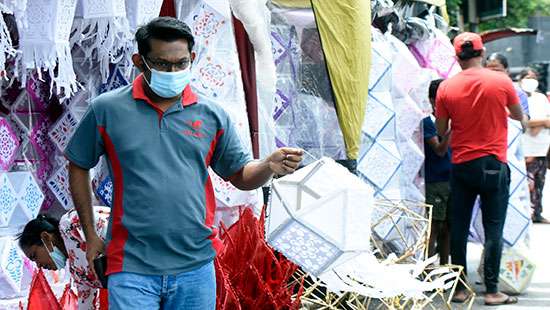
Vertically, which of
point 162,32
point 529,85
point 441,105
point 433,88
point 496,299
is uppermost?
point 162,32

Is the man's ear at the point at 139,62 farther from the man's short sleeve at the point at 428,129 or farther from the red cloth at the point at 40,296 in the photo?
the man's short sleeve at the point at 428,129

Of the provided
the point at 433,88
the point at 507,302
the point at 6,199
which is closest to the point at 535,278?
the point at 507,302

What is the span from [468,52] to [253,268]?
276 centimetres

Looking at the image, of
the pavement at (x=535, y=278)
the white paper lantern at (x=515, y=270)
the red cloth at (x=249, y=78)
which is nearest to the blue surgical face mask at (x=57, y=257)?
the red cloth at (x=249, y=78)

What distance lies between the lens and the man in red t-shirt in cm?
683

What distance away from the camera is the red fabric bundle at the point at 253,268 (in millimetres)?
4891

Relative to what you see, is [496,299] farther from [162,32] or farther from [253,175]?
[162,32]

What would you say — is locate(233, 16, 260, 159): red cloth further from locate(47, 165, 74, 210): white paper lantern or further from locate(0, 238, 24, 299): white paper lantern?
locate(0, 238, 24, 299): white paper lantern

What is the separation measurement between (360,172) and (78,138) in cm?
396

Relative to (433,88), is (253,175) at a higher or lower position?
higher

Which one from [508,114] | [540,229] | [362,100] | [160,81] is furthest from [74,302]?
[540,229]

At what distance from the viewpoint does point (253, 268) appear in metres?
4.87

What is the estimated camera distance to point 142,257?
329 centimetres

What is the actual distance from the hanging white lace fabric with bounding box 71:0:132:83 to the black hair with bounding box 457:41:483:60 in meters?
2.84
